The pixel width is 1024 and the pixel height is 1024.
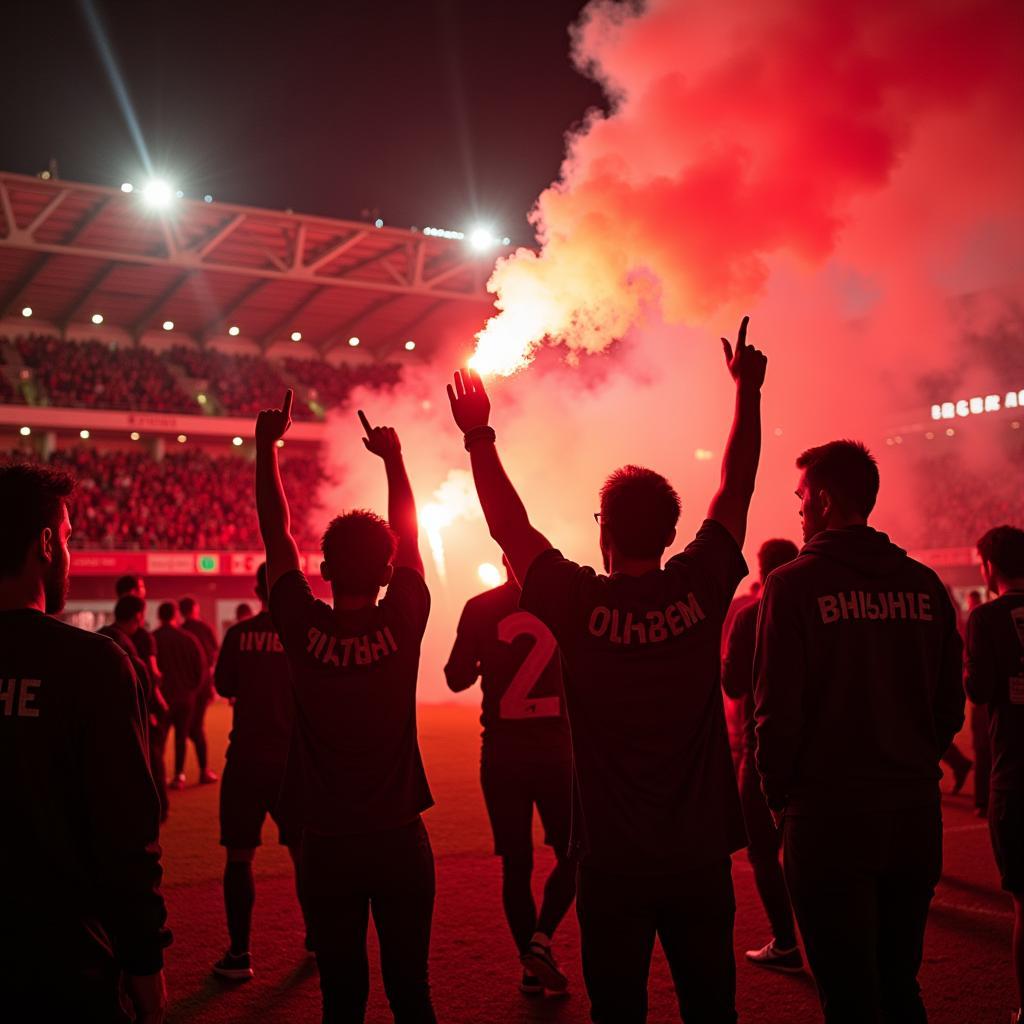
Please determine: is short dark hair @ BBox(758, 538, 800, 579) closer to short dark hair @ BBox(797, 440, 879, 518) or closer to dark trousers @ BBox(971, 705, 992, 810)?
short dark hair @ BBox(797, 440, 879, 518)

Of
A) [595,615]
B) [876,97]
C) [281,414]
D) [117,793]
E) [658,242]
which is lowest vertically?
[117,793]

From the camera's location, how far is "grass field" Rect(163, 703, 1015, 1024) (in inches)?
198

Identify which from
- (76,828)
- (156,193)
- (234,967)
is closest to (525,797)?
(234,967)

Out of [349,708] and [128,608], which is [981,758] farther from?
[128,608]

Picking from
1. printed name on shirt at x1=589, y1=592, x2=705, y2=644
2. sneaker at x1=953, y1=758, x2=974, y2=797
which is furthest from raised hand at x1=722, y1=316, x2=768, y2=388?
sneaker at x1=953, y1=758, x2=974, y2=797

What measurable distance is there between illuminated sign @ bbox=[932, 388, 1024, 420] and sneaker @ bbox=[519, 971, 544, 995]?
39527mm

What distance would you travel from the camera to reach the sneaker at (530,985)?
528cm

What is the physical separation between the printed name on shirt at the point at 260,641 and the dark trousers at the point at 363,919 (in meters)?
2.68

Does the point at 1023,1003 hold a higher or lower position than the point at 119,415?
lower

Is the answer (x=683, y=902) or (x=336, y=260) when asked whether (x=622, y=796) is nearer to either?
(x=683, y=902)

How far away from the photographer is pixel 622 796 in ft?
9.43

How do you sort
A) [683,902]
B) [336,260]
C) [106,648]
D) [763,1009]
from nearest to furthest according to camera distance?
[106,648] → [683,902] → [763,1009] → [336,260]

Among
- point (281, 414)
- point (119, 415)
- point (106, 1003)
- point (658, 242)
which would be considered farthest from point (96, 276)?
point (106, 1003)

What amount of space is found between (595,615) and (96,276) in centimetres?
3152
